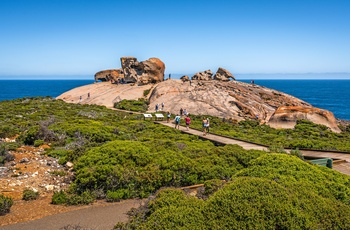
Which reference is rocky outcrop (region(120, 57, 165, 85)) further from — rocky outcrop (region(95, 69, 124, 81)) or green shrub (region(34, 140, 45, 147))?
green shrub (region(34, 140, 45, 147))

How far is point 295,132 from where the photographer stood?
3331cm

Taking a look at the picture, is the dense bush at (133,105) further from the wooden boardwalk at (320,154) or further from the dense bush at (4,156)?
the dense bush at (4,156)

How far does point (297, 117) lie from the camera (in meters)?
38.5

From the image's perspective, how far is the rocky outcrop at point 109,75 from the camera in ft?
226

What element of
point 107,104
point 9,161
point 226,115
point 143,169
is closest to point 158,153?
point 143,169

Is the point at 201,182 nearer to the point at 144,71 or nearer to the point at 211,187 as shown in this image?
the point at 211,187

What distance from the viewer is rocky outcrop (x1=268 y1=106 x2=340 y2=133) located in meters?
38.4

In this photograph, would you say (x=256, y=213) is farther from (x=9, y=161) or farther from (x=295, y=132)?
(x=295, y=132)

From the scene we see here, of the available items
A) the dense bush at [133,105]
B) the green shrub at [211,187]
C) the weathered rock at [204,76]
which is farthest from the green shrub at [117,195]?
the weathered rock at [204,76]

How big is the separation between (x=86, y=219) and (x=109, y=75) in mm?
63814

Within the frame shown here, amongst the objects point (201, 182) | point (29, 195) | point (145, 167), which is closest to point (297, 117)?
point (201, 182)

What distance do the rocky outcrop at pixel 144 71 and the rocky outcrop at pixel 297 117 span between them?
86.8ft

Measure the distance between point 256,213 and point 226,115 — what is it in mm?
35191

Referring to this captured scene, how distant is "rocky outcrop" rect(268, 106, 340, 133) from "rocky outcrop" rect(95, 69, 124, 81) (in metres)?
36.7
